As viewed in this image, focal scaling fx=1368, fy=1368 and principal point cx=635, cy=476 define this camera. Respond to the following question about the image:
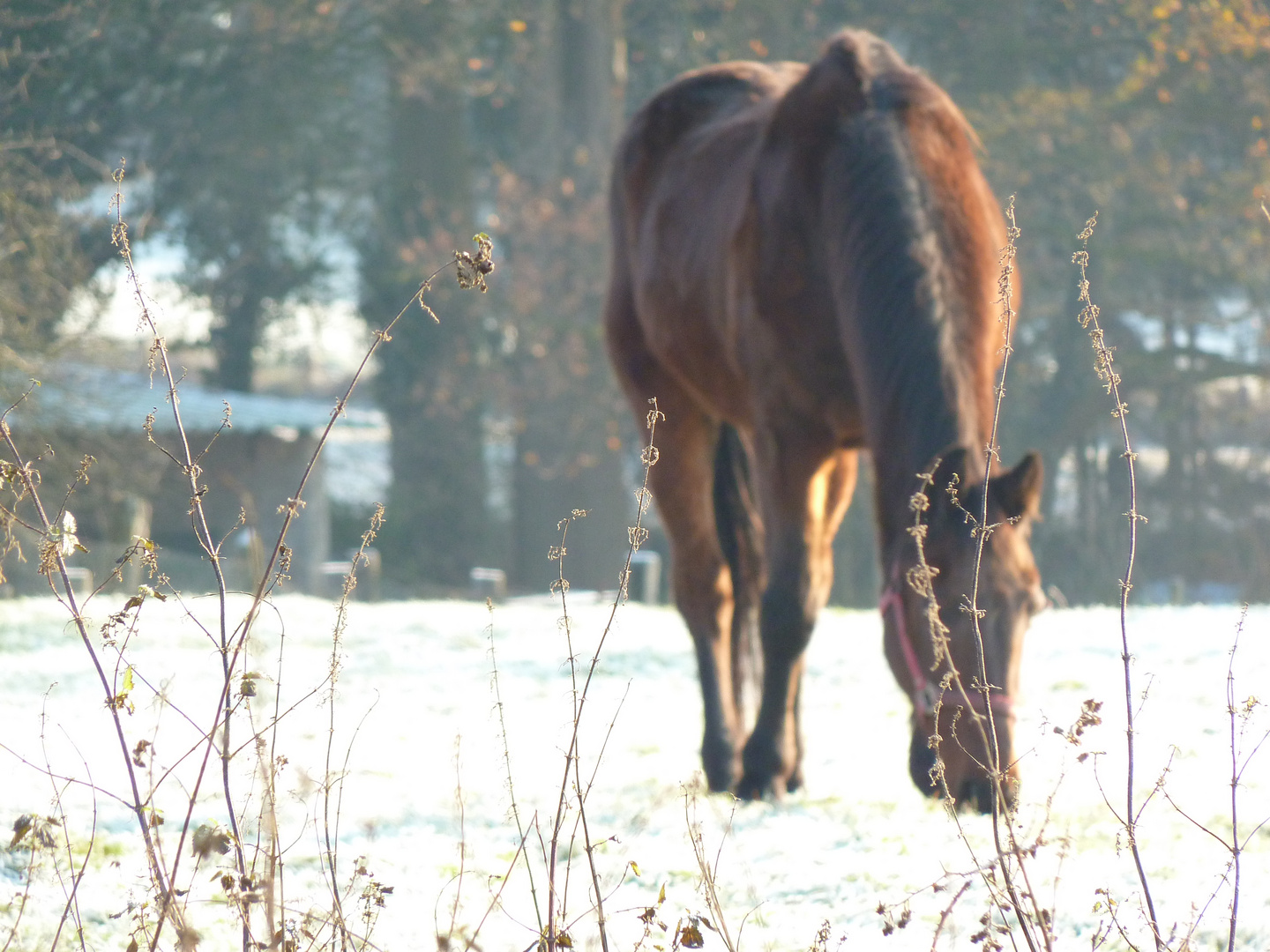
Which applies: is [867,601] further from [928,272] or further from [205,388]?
[928,272]

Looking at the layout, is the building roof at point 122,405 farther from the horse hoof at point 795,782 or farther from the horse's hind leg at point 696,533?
the horse hoof at point 795,782

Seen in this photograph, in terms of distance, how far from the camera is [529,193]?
60.7ft

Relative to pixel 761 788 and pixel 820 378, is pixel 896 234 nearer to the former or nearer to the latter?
pixel 820 378

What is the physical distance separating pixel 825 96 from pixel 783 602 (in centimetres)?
157

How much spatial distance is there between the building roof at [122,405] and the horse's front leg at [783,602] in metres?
1.82

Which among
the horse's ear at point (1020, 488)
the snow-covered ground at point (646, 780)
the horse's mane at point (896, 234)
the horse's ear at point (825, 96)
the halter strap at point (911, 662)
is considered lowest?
the snow-covered ground at point (646, 780)

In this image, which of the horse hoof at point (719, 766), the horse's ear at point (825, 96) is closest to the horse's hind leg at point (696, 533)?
the horse hoof at point (719, 766)

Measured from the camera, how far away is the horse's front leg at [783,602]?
4.09 meters

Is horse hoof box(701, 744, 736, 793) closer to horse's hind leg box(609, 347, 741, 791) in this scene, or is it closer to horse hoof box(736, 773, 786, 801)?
horse's hind leg box(609, 347, 741, 791)

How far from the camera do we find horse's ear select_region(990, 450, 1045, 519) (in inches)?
132

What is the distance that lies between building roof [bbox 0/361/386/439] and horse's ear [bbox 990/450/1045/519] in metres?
2.49

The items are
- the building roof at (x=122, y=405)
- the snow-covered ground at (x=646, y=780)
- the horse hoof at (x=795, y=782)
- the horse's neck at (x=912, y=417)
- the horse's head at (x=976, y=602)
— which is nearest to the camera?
the snow-covered ground at (x=646, y=780)

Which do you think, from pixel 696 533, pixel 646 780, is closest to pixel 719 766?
pixel 646 780

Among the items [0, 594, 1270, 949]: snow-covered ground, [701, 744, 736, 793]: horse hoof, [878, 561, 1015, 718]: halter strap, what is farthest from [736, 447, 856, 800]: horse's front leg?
[878, 561, 1015, 718]: halter strap
